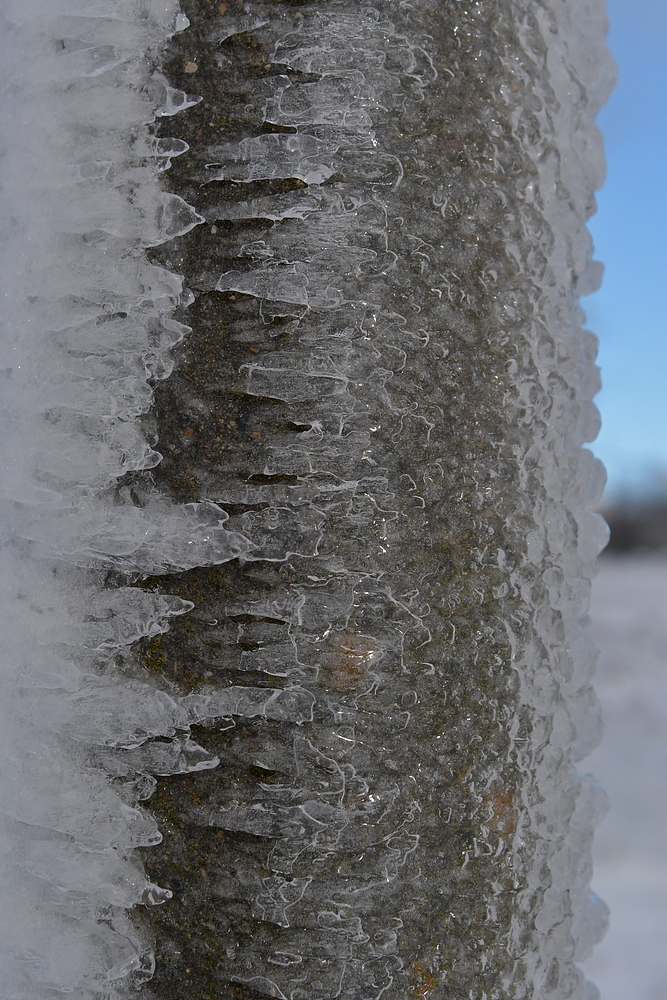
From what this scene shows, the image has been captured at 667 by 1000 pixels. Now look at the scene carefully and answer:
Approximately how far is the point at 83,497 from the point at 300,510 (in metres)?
0.19

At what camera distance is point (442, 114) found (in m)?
0.74

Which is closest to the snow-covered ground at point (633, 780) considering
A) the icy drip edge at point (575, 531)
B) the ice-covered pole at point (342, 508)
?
the icy drip edge at point (575, 531)

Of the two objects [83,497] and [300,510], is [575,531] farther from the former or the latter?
[83,497]

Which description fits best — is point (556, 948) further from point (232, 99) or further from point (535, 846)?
point (232, 99)

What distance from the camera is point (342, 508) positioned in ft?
2.35

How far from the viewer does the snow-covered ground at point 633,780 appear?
2.85 metres

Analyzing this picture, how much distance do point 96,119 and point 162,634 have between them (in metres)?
0.43

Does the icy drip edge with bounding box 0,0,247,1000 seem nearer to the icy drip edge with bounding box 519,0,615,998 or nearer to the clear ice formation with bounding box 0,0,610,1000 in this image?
the clear ice formation with bounding box 0,0,610,1000

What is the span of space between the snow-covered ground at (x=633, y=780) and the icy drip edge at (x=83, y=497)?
2322 mm

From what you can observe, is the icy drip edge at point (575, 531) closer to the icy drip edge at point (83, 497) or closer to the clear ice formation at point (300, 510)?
the clear ice formation at point (300, 510)

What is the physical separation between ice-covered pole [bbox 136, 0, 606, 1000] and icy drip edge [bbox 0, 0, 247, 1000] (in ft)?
0.09

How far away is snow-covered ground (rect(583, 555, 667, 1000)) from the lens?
285cm

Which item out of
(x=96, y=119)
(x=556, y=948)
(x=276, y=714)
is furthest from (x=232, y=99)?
(x=556, y=948)

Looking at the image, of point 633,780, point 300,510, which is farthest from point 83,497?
point 633,780
